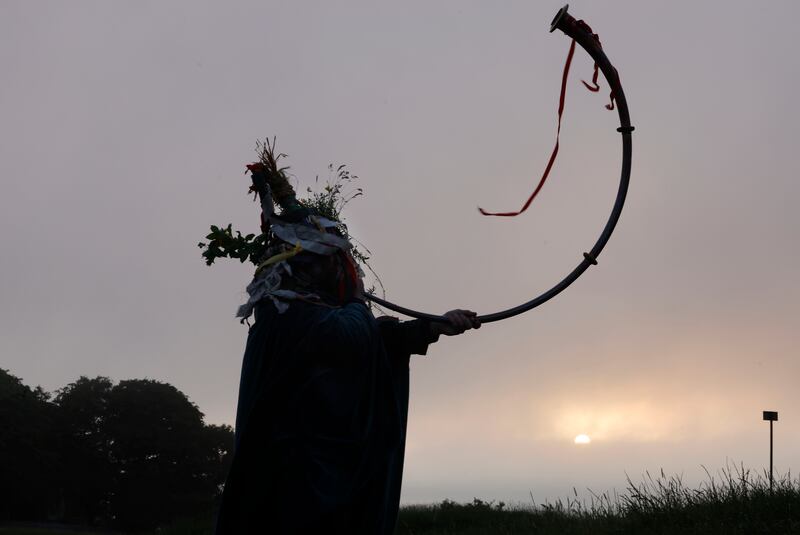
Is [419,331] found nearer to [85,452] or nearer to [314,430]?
[314,430]

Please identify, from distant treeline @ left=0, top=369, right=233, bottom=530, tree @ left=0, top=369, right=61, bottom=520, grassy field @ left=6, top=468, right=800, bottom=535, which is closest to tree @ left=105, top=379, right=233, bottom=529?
distant treeline @ left=0, top=369, right=233, bottom=530

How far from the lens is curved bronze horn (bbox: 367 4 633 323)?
271 inches

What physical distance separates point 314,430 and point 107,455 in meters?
36.8

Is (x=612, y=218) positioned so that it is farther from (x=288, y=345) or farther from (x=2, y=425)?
(x=2, y=425)

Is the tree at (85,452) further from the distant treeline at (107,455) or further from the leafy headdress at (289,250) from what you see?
the leafy headdress at (289,250)

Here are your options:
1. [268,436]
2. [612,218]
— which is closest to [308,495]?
[268,436]

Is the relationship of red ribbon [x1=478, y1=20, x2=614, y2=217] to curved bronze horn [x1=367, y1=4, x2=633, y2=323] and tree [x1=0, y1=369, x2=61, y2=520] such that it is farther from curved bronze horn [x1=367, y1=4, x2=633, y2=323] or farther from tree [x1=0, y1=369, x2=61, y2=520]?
tree [x1=0, y1=369, x2=61, y2=520]

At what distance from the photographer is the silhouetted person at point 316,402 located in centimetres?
622

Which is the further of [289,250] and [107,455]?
[107,455]

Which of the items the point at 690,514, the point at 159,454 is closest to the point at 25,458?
the point at 159,454

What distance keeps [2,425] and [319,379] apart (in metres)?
36.0

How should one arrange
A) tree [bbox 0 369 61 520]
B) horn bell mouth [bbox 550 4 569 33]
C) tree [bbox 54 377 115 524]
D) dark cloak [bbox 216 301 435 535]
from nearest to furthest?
dark cloak [bbox 216 301 435 535]
horn bell mouth [bbox 550 4 569 33]
tree [bbox 0 369 61 520]
tree [bbox 54 377 115 524]

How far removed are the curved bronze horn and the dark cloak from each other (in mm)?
720

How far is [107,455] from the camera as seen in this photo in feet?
132
